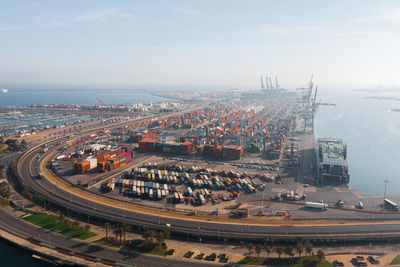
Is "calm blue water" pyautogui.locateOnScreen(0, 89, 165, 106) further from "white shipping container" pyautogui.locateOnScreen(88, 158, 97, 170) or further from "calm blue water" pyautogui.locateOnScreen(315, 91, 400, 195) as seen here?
"calm blue water" pyautogui.locateOnScreen(315, 91, 400, 195)

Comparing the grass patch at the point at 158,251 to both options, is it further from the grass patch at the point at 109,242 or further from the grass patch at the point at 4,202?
the grass patch at the point at 4,202

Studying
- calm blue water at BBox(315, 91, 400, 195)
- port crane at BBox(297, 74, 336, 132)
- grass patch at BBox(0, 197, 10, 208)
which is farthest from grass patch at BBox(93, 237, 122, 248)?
port crane at BBox(297, 74, 336, 132)

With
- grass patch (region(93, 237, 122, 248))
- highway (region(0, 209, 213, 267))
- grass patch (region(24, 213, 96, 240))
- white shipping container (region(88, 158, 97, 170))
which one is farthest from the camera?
white shipping container (region(88, 158, 97, 170))

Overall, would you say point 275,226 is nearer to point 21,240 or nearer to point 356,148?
point 21,240

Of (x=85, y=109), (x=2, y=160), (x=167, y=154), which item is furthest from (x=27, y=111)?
(x=167, y=154)

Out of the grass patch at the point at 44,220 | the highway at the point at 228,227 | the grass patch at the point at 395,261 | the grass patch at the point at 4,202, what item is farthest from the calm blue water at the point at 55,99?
the grass patch at the point at 395,261

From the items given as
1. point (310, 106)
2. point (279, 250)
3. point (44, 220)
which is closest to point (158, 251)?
point (279, 250)
